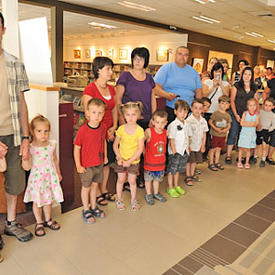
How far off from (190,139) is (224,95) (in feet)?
4.03

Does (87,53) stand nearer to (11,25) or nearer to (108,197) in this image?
(11,25)

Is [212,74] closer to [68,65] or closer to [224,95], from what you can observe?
[224,95]

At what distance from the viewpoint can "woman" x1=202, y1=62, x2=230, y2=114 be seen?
425cm

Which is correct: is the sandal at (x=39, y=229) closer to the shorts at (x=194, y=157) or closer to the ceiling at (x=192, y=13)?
the shorts at (x=194, y=157)

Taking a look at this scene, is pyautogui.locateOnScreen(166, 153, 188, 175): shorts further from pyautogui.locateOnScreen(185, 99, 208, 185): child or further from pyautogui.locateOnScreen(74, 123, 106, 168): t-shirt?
pyautogui.locateOnScreen(74, 123, 106, 168): t-shirt

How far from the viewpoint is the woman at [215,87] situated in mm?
4246

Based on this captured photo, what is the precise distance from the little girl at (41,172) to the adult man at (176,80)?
164 centimetres

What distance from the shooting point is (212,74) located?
441cm

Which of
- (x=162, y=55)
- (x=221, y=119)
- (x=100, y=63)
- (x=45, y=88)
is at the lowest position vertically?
(x=221, y=119)

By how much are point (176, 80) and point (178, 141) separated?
82cm

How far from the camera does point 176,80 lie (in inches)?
140

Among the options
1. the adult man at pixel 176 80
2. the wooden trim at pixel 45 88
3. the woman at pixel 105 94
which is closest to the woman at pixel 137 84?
the woman at pixel 105 94

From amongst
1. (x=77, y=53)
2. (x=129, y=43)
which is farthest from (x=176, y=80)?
(x=77, y=53)

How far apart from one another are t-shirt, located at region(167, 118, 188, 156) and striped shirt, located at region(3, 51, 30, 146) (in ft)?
5.44
